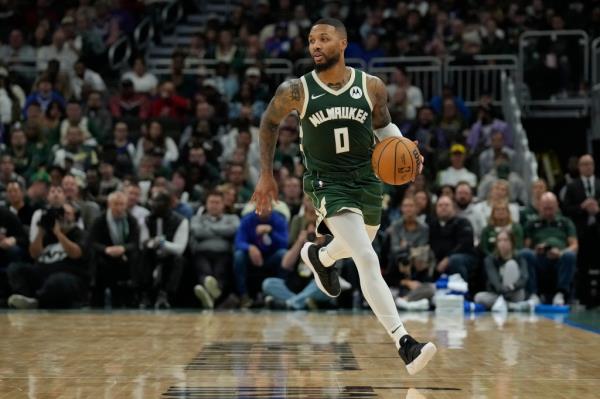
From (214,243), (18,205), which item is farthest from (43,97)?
(214,243)

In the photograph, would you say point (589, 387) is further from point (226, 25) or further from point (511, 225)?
point (226, 25)

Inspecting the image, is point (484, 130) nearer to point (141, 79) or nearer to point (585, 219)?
point (585, 219)

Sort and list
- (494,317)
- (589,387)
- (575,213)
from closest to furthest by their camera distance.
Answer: (589,387), (494,317), (575,213)

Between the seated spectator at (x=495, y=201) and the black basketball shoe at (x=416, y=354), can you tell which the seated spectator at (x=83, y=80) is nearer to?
the seated spectator at (x=495, y=201)

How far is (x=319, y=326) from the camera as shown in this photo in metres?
10.1

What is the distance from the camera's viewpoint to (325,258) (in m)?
7.55

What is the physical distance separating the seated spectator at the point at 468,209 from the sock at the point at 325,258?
6.26 metres

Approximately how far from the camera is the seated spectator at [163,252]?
43.3 ft

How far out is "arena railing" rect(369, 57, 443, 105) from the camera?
57.0ft

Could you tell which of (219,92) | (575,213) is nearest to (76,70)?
(219,92)

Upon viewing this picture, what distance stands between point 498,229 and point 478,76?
4858 mm

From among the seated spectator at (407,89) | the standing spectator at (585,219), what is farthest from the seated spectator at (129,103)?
the standing spectator at (585,219)

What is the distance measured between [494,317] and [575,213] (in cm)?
292

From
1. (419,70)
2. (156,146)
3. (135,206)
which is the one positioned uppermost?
(419,70)
